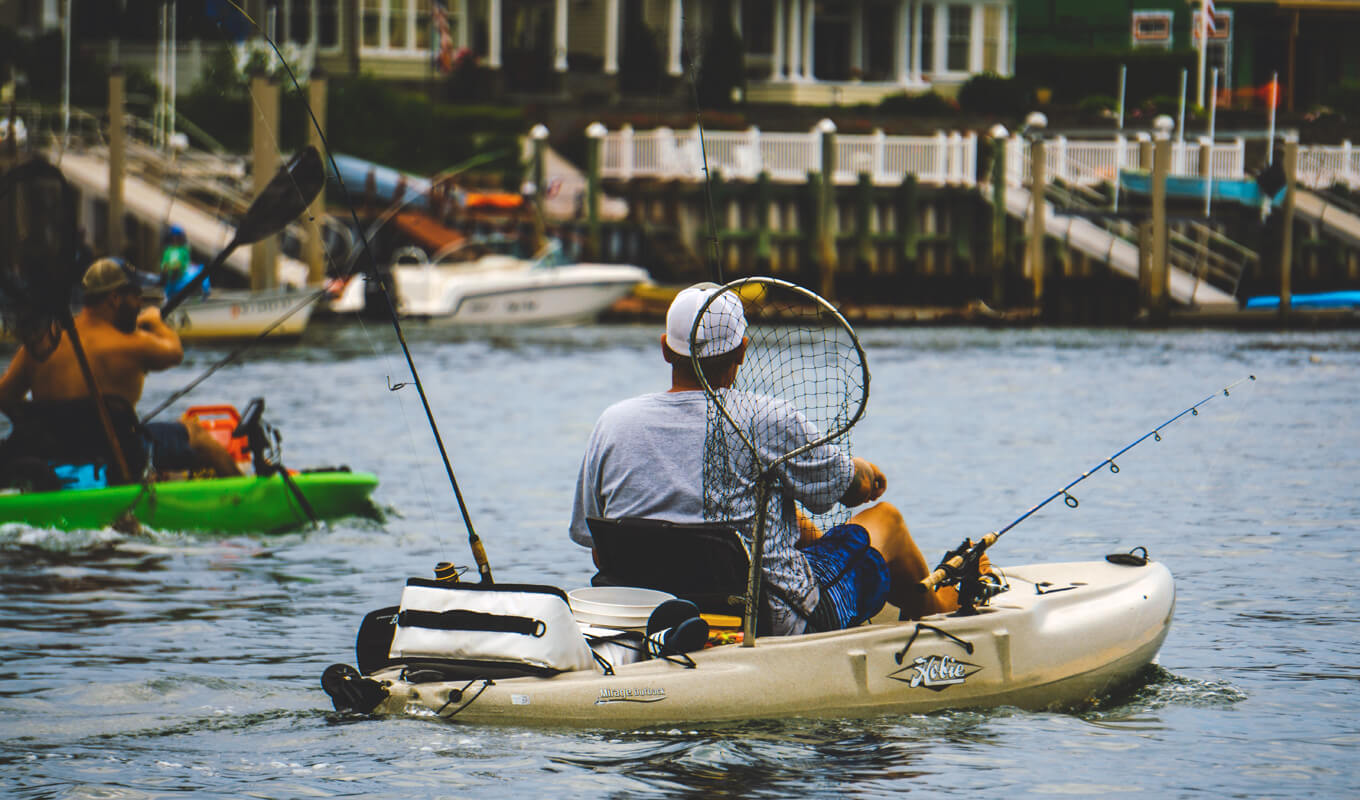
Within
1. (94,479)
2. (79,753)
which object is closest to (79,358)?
(94,479)

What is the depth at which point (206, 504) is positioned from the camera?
1146 cm

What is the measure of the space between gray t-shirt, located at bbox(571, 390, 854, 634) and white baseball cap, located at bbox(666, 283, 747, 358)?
17cm

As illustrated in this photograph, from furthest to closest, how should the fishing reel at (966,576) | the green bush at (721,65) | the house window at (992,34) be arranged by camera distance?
1. the house window at (992,34)
2. the green bush at (721,65)
3. the fishing reel at (966,576)

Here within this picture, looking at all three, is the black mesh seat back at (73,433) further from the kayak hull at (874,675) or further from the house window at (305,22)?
the house window at (305,22)

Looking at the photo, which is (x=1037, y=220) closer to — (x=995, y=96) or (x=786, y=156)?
(x=786, y=156)

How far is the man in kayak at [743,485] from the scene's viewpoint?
6.05m

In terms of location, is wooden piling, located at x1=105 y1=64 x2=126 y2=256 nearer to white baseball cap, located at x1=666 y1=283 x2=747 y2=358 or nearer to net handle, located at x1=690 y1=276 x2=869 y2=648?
white baseball cap, located at x1=666 y1=283 x2=747 y2=358

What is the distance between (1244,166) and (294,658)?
28.4 metres

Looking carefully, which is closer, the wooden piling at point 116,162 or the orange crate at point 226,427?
the orange crate at point 226,427

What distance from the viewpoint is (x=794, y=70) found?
142 ft

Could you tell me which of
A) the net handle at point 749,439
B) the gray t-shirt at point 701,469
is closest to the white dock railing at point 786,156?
the gray t-shirt at point 701,469

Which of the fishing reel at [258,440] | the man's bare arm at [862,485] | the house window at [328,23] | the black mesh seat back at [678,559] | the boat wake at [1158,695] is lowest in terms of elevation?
the boat wake at [1158,695]

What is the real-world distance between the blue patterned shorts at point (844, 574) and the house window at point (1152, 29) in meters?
37.6

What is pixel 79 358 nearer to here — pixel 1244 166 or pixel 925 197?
pixel 925 197
